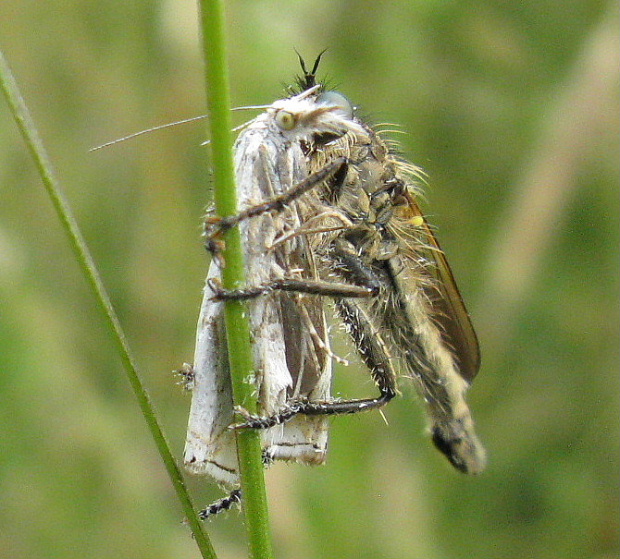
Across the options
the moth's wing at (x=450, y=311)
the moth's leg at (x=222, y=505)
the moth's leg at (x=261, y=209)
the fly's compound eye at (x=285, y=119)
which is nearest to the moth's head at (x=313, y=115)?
the fly's compound eye at (x=285, y=119)

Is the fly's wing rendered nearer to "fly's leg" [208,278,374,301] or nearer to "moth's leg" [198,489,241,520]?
"fly's leg" [208,278,374,301]

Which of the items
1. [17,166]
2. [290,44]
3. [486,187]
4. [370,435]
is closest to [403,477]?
[370,435]

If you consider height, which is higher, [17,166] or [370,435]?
[17,166]

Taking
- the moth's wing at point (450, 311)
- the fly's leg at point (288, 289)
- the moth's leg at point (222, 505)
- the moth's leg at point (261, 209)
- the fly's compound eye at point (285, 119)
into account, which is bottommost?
the moth's leg at point (222, 505)

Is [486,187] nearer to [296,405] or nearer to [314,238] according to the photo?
[314,238]

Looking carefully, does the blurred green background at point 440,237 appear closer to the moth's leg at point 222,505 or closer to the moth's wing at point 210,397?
the moth's leg at point 222,505

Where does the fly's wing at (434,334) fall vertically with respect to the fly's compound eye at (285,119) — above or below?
below

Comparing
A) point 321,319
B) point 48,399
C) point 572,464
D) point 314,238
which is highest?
point 314,238

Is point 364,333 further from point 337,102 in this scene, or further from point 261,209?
point 261,209
